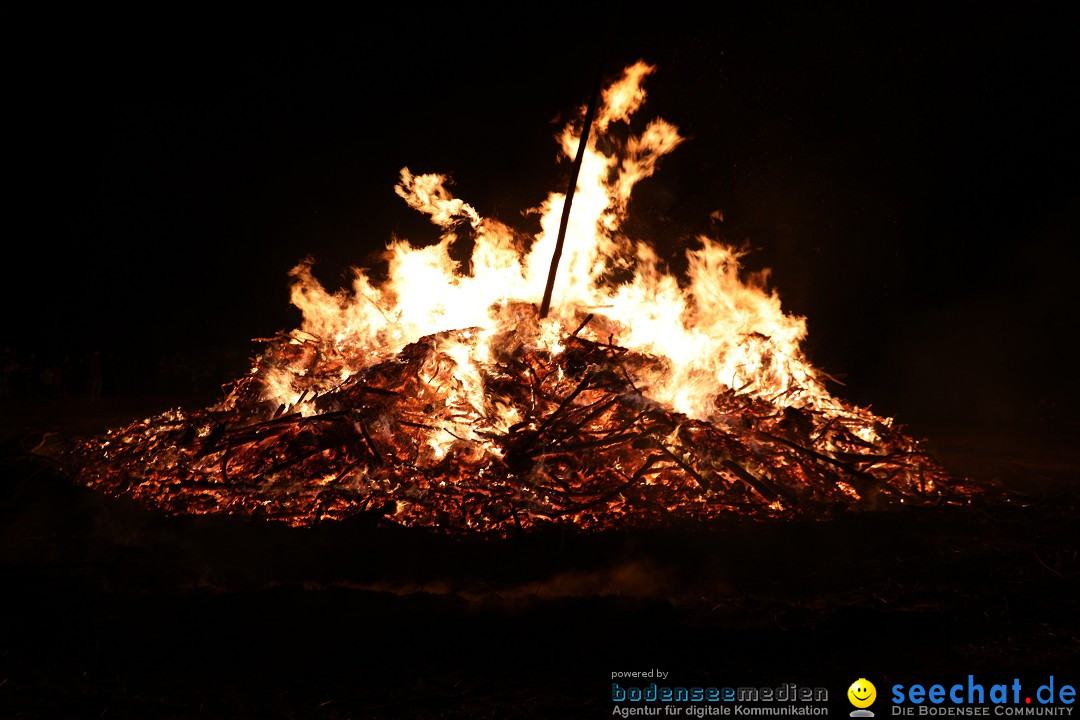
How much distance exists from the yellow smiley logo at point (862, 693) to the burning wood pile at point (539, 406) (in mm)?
3288

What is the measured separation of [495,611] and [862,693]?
2578 millimetres

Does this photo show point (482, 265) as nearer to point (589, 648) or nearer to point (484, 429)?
point (484, 429)

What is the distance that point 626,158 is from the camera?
1094 cm

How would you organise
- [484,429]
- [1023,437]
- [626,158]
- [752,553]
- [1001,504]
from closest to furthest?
1. [752,553]
2. [1001,504]
3. [484,429]
4. [626,158]
5. [1023,437]

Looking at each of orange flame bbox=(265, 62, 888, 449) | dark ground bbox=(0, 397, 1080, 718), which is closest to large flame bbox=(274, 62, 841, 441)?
orange flame bbox=(265, 62, 888, 449)

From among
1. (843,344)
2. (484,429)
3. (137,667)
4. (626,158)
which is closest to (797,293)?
(843,344)

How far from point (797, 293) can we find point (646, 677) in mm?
22681

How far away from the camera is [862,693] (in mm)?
3910

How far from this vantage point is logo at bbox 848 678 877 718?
3.76 m

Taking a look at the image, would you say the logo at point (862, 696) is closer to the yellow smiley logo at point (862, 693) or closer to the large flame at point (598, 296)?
the yellow smiley logo at point (862, 693)

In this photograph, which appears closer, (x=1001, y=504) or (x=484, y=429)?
(x=1001, y=504)

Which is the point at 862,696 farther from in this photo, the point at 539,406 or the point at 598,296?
the point at 598,296

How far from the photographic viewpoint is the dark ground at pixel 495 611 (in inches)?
160

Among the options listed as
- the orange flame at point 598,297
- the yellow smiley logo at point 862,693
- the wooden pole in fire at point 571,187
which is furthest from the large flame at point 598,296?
the yellow smiley logo at point 862,693
